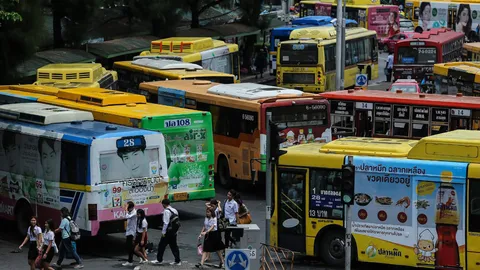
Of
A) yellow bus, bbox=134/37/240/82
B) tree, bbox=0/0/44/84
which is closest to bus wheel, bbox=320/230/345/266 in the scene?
tree, bbox=0/0/44/84

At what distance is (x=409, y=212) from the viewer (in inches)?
826

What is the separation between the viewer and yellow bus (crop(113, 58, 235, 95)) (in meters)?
37.2

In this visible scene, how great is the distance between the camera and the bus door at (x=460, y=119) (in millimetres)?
30547

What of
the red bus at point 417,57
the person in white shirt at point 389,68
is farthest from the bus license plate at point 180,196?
the person in white shirt at point 389,68

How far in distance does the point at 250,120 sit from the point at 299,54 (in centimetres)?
1710

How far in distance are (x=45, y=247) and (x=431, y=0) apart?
56.7 m

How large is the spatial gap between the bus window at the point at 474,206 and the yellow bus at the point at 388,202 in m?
0.02

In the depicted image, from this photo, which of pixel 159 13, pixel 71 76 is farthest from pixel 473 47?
pixel 71 76

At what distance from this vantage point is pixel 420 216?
20.9 metres

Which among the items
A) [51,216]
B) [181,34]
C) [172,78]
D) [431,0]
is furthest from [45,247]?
[431,0]

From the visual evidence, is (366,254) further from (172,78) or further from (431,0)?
(431,0)

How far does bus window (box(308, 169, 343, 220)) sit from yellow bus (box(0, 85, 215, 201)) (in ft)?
16.9

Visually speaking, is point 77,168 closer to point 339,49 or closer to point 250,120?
point 250,120

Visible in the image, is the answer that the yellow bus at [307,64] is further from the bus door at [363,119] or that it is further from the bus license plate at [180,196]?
the bus license plate at [180,196]
